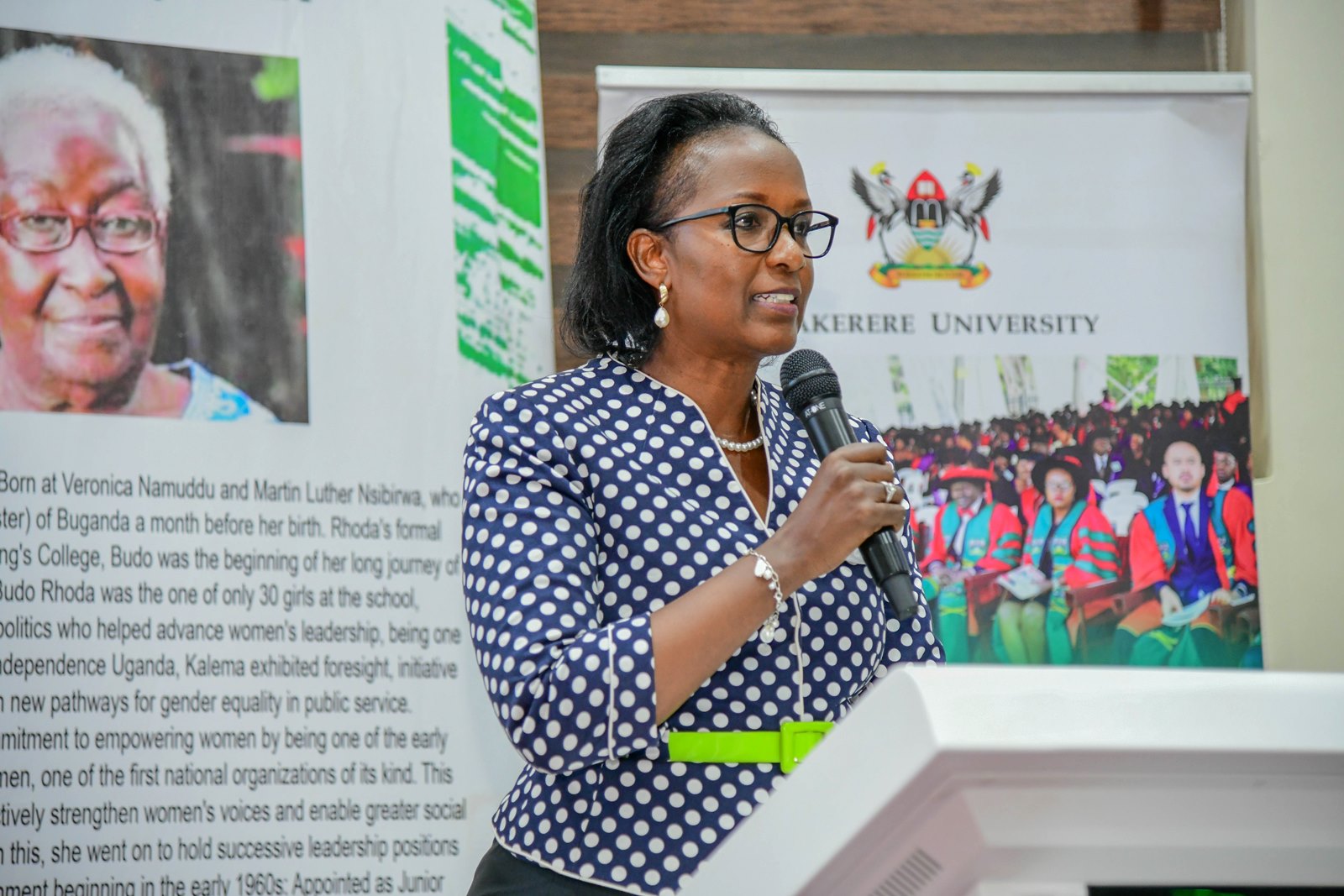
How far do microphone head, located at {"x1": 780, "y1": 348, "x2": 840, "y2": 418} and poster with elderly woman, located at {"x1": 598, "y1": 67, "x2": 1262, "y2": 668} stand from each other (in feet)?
3.70

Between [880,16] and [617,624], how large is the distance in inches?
88.6

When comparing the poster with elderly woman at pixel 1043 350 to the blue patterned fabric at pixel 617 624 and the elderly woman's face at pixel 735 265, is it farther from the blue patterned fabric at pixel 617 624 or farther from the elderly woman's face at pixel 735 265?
the blue patterned fabric at pixel 617 624

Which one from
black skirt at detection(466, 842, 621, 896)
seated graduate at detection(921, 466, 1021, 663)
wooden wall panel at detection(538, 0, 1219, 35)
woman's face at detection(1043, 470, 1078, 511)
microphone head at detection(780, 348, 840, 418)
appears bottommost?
black skirt at detection(466, 842, 621, 896)

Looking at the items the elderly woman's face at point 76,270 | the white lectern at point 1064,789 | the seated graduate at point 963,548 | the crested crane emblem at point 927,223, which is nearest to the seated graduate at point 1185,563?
the seated graduate at point 963,548

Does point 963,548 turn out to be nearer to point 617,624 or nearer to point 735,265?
point 735,265

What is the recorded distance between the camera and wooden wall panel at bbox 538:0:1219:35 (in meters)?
3.19

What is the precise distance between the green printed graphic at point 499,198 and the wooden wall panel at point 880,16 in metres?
0.36

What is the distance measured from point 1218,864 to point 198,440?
2136mm

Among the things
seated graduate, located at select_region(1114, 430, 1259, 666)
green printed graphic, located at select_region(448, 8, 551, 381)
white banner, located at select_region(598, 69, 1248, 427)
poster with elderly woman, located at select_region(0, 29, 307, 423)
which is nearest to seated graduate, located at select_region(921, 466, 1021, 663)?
white banner, located at select_region(598, 69, 1248, 427)

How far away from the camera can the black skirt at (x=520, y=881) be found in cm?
148

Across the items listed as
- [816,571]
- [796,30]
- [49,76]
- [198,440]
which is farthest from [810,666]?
[796,30]

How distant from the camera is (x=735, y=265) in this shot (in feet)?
5.83

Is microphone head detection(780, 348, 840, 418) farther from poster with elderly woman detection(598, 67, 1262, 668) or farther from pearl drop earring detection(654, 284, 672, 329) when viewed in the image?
poster with elderly woman detection(598, 67, 1262, 668)

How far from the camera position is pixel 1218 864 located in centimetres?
69
